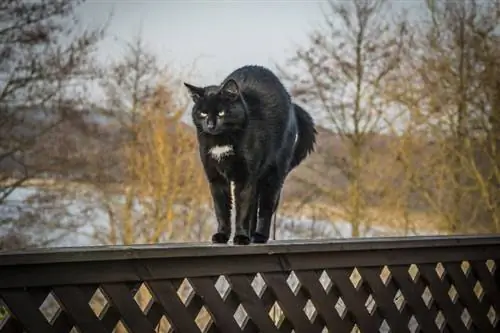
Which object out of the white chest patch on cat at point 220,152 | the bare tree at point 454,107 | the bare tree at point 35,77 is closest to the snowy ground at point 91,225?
the bare tree at point 35,77

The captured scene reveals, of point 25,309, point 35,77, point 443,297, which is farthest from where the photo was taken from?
point 35,77

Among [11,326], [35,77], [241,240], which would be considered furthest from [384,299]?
[35,77]

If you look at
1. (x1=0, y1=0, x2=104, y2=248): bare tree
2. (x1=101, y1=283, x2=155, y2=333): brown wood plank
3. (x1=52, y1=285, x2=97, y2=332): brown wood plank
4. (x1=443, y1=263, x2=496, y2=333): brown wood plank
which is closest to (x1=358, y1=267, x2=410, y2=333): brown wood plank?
(x1=443, y1=263, x2=496, y2=333): brown wood plank

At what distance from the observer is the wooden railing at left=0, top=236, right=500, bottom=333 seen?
1.10m

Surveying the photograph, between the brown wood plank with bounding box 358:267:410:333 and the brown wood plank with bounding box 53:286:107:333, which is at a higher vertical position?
the brown wood plank with bounding box 53:286:107:333

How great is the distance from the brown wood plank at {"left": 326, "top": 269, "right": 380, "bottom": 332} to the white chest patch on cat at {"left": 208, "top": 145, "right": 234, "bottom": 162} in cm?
38

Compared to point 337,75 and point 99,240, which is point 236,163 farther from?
point 337,75

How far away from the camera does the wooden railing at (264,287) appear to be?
3.59 feet

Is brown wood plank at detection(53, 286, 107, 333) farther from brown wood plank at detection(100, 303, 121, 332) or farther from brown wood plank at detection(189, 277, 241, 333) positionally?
brown wood plank at detection(189, 277, 241, 333)

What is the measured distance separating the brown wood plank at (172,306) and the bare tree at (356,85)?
2.09 m

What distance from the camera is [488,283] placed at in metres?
1.77

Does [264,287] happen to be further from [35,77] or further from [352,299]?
[35,77]

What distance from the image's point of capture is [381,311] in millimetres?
1520

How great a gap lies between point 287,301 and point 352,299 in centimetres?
19
